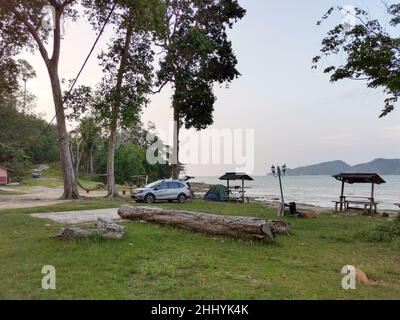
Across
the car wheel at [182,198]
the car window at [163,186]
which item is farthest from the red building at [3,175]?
the car wheel at [182,198]

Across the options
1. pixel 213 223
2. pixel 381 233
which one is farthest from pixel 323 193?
pixel 213 223

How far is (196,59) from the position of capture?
28.0 meters

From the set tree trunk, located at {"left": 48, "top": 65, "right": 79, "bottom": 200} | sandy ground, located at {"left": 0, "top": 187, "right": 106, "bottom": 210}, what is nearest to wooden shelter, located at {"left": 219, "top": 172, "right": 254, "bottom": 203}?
sandy ground, located at {"left": 0, "top": 187, "right": 106, "bottom": 210}

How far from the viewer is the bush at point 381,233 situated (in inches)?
440

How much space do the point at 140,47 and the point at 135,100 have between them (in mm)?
4205

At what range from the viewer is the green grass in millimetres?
5363

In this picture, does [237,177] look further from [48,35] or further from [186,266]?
[186,266]

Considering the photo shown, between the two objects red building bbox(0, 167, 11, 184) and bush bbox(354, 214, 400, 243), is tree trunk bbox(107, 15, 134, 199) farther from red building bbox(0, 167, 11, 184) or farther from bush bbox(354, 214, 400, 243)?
red building bbox(0, 167, 11, 184)

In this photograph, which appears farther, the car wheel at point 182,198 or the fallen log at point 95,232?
the car wheel at point 182,198

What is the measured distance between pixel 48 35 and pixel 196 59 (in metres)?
10.3

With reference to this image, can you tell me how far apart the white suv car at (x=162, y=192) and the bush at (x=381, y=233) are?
45.4 ft

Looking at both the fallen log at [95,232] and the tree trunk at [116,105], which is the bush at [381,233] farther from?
the tree trunk at [116,105]
